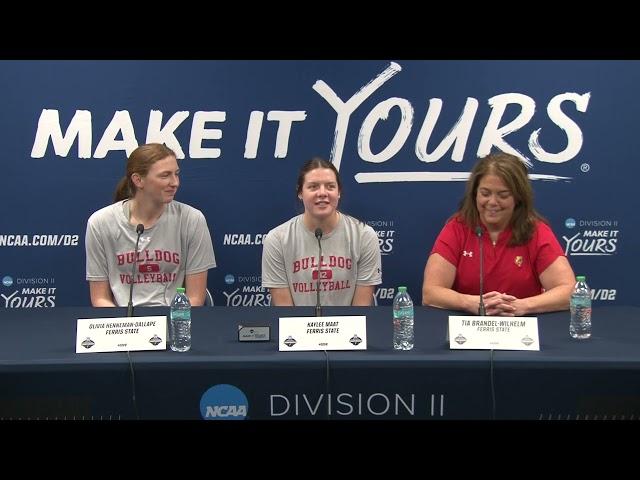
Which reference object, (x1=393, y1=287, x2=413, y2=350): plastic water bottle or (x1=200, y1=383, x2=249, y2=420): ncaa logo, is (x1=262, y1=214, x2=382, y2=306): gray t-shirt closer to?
(x1=393, y1=287, x2=413, y2=350): plastic water bottle

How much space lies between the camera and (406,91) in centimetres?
440

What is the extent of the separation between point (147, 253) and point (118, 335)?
123 cm

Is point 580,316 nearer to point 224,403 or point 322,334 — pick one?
point 322,334

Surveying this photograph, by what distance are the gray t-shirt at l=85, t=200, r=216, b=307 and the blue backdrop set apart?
413 millimetres

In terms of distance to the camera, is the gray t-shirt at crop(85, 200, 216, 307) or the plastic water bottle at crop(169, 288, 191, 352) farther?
the gray t-shirt at crop(85, 200, 216, 307)

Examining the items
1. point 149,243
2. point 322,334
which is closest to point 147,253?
point 149,243

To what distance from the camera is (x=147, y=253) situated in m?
4.05

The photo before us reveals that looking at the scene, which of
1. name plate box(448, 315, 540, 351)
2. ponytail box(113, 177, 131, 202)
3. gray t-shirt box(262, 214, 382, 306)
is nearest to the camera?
name plate box(448, 315, 540, 351)

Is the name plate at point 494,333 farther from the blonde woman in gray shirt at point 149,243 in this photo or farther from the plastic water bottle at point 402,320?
the blonde woman in gray shirt at point 149,243

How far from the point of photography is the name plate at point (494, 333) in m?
2.84

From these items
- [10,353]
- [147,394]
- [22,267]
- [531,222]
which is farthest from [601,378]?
[22,267]

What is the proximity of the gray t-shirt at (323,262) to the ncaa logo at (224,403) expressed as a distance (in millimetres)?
1217

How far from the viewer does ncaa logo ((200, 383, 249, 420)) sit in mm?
2736

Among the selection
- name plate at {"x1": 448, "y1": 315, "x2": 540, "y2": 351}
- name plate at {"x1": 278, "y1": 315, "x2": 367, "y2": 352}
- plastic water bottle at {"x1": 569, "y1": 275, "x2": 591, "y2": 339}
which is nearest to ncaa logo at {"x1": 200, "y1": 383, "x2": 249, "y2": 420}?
name plate at {"x1": 278, "y1": 315, "x2": 367, "y2": 352}
